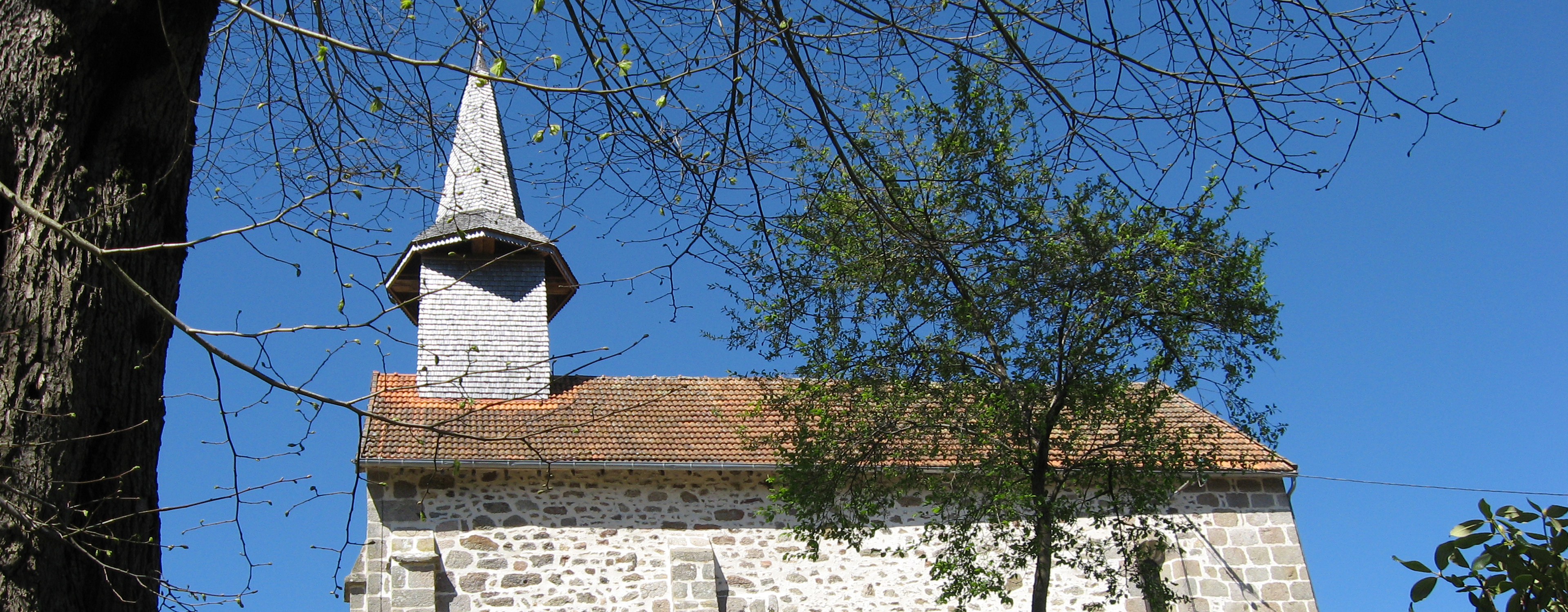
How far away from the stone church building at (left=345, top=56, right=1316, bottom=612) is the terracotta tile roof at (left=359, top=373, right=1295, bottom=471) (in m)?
0.04

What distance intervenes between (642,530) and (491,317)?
4109mm

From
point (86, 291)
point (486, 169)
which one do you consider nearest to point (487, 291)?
point (486, 169)

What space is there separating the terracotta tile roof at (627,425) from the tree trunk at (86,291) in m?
7.70

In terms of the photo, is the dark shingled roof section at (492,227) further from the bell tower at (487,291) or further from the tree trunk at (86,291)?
the tree trunk at (86,291)

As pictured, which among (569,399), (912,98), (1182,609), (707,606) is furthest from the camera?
(569,399)

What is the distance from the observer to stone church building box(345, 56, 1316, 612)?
1184cm

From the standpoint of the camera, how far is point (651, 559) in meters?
12.3

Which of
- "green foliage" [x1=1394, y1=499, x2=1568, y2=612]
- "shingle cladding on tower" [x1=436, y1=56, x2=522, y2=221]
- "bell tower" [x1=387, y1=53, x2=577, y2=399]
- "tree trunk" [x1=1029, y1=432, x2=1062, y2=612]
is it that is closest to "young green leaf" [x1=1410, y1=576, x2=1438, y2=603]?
"green foliage" [x1=1394, y1=499, x2=1568, y2=612]

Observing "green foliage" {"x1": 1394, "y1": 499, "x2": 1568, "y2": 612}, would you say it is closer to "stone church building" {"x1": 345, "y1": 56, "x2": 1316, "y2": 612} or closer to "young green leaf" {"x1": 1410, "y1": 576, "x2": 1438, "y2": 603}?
"young green leaf" {"x1": 1410, "y1": 576, "x2": 1438, "y2": 603}

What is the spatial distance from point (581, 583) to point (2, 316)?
977 centimetres

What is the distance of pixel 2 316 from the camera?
2770 millimetres

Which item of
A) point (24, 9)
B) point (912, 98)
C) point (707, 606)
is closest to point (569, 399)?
point (707, 606)

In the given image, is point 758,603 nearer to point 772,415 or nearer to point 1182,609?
point 772,415

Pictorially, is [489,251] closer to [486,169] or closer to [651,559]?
[486,169]
